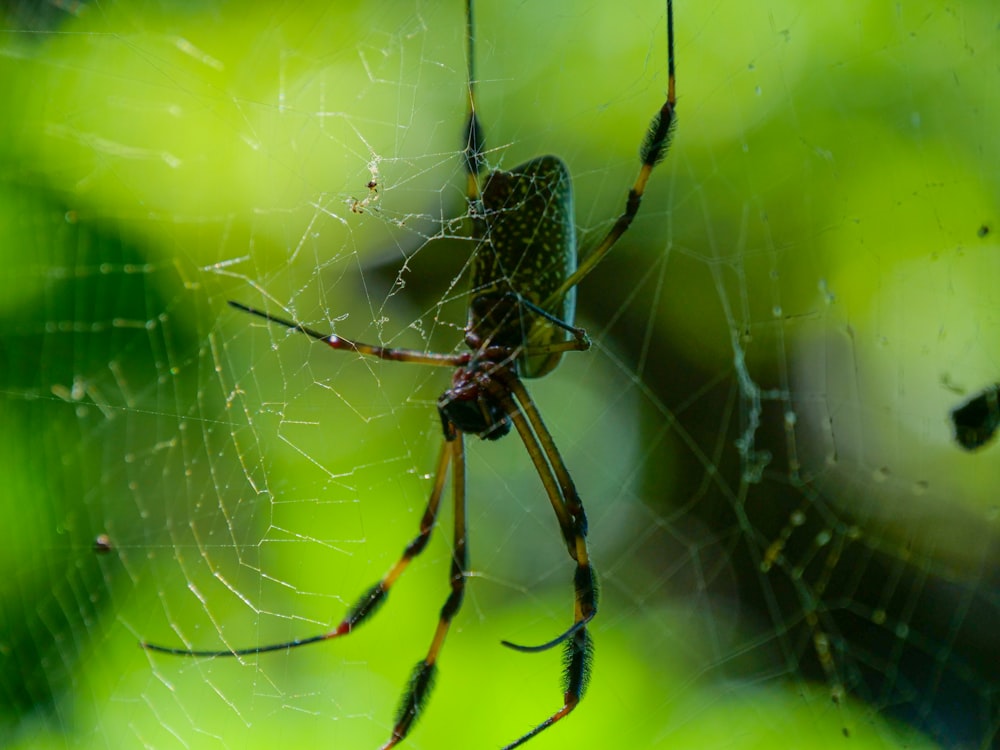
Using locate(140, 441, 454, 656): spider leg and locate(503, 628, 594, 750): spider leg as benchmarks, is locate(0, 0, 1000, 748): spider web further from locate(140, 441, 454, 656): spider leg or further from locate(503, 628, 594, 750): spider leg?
locate(503, 628, 594, 750): spider leg

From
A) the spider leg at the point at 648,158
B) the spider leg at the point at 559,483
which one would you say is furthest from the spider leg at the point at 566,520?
the spider leg at the point at 648,158

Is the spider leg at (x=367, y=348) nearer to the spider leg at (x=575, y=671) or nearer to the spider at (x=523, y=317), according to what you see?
the spider at (x=523, y=317)

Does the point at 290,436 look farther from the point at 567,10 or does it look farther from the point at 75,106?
the point at 567,10

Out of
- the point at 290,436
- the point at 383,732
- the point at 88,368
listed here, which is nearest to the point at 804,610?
the point at 383,732

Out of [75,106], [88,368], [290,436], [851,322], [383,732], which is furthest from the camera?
[851,322]

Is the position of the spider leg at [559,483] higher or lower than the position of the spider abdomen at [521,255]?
lower

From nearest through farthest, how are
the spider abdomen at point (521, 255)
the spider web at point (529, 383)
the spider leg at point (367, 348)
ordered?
the spider leg at point (367, 348)
the spider abdomen at point (521, 255)
the spider web at point (529, 383)

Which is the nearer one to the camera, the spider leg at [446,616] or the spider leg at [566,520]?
the spider leg at [566,520]
